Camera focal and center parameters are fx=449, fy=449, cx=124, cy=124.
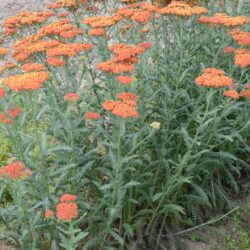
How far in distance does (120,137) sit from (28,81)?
77 cm

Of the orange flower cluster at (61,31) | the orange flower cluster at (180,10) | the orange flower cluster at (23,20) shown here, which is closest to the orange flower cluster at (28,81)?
the orange flower cluster at (61,31)

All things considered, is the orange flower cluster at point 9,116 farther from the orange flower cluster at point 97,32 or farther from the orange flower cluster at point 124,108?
the orange flower cluster at point 97,32

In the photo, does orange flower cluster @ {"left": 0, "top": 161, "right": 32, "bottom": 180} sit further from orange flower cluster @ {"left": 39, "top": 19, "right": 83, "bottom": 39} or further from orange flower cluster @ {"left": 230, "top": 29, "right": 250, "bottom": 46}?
orange flower cluster @ {"left": 230, "top": 29, "right": 250, "bottom": 46}

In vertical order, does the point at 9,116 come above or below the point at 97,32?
below

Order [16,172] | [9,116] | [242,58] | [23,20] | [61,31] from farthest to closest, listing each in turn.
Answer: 1. [23,20]
2. [61,31]
3. [242,58]
4. [9,116]
5. [16,172]

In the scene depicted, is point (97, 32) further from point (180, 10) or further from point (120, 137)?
point (120, 137)

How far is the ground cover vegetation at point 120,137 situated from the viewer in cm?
339

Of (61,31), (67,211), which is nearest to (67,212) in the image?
(67,211)

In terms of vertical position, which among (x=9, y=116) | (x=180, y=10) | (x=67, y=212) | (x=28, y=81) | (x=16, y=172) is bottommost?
(x=67, y=212)

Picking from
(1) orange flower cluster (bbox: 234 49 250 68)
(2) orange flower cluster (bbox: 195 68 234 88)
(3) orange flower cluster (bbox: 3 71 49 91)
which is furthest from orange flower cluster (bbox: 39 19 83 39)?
(1) orange flower cluster (bbox: 234 49 250 68)

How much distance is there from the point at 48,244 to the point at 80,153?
77cm

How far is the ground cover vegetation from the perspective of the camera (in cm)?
339

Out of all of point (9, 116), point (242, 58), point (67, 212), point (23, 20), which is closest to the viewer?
point (67, 212)

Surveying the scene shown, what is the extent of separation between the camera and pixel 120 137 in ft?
10.8
